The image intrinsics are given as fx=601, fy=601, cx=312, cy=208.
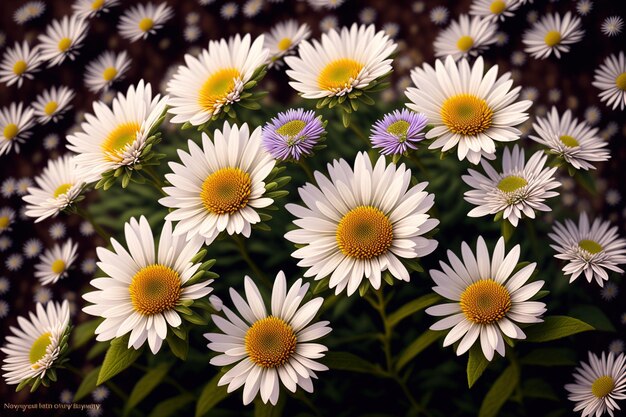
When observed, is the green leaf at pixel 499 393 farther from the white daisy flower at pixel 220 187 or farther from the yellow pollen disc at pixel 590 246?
the white daisy flower at pixel 220 187

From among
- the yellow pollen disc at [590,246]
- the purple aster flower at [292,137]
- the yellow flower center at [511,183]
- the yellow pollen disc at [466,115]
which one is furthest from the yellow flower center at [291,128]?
the yellow pollen disc at [590,246]

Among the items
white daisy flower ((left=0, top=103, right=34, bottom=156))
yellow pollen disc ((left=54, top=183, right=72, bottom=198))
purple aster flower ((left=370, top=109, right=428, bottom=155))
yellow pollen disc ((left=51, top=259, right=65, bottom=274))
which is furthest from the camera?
white daisy flower ((left=0, top=103, right=34, bottom=156))

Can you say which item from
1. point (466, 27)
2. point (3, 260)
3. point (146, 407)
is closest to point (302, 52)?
point (466, 27)

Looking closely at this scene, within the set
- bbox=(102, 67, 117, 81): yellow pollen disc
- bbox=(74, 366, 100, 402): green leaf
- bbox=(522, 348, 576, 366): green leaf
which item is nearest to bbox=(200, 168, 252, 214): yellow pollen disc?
bbox=(74, 366, 100, 402): green leaf

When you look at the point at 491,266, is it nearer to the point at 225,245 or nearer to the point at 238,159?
the point at 238,159

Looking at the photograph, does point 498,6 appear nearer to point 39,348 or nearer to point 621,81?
point 621,81

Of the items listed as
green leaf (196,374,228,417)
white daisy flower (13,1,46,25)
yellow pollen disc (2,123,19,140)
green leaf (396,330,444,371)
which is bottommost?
green leaf (196,374,228,417)

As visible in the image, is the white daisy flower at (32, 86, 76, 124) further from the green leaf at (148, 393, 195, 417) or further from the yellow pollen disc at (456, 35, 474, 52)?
the yellow pollen disc at (456, 35, 474, 52)
